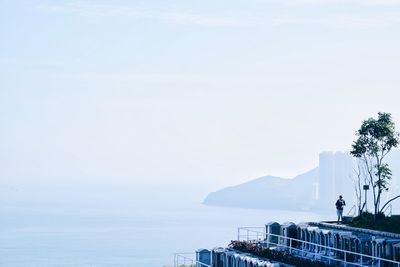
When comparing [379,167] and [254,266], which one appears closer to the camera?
[254,266]

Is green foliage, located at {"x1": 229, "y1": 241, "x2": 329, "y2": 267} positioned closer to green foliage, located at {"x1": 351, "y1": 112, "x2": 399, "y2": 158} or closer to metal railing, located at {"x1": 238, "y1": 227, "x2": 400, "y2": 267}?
metal railing, located at {"x1": 238, "y1": 227, "x2": 400, "y2": 267}

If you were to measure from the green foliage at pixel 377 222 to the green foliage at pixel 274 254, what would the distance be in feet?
13.0

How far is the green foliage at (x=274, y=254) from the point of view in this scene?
2666 cm

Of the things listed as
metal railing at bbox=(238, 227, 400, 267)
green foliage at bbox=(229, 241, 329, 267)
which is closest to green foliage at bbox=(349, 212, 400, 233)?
metal railing at bbox=(238, 227, 400, 267)

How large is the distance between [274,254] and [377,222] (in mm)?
5186

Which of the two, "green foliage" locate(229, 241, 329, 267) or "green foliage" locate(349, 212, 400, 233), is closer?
"green foliage" locate(229, 241, 329, 267)

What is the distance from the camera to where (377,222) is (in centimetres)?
3181

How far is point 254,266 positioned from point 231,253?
10.0 feet

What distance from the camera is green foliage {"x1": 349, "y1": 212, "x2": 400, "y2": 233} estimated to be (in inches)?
1178

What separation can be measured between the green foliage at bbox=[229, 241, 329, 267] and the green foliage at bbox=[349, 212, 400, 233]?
3.96m

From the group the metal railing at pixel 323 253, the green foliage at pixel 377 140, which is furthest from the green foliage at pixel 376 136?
the metal railing at pixel 323 253

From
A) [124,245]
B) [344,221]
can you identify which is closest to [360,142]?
[344,221]

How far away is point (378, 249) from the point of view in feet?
85.2

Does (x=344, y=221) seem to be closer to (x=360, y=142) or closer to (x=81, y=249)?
(x=360, y=142)
